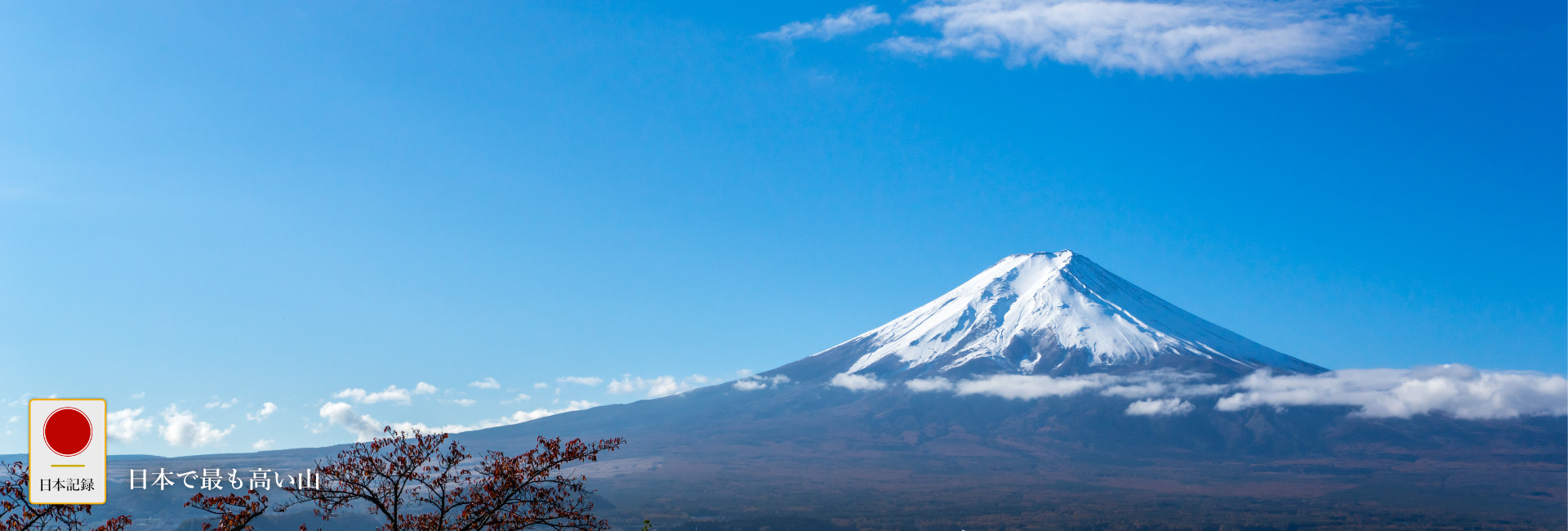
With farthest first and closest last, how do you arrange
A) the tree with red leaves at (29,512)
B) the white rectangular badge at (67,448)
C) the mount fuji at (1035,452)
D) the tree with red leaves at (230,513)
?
the mount fuji at (1035,452), the tree with red leaves at (230,513), the tree with red leaves at (29,512), the white rectangular badge at (67,448)

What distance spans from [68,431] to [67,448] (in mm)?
151

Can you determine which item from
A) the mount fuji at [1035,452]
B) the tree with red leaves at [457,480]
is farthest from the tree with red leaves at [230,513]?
the mount fuji at [1035,452]

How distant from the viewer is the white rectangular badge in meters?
9.36

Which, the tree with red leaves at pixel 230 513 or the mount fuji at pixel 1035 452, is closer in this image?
the tree with red leaves at pixel 230 513

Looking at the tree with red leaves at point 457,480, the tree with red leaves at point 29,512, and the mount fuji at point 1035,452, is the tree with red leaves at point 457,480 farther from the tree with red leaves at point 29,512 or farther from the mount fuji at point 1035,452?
the mount fuji at point 1035,452

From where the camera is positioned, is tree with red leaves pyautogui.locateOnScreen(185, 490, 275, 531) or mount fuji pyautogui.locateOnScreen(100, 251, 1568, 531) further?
mount fuji pyautogui.locateOnScreen(100, 251, 1568, 531)

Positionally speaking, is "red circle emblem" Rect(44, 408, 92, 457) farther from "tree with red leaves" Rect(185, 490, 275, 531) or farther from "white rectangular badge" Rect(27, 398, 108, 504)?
"tree with red leaves" Rect(185, 490, 275, 531)

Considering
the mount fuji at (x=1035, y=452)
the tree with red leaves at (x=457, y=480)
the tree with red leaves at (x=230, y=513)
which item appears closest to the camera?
the tree with red leaves at (x=230, y=513)

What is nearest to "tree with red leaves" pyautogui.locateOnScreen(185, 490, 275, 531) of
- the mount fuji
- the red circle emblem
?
the red circle emblem

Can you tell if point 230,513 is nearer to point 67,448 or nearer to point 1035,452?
point 67,448

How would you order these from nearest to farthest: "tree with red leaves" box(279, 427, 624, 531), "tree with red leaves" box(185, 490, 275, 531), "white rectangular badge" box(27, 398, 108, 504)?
1. "white rectangular badge" box(27, 398, 108, 504)
2. "tree with red leaves" box(185, 490, 275, 531)
3. "tree with red leaves" box(279, 427, 624, 531)

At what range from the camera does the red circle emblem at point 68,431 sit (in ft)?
30.7

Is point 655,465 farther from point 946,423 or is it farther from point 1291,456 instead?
point 1291,456

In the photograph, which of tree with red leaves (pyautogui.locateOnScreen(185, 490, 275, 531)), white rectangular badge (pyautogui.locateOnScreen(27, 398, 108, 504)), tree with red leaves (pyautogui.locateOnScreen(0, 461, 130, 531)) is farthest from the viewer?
tree with red leaves (pyautogui.locateOnScreen(185, 490, 275, 531))
